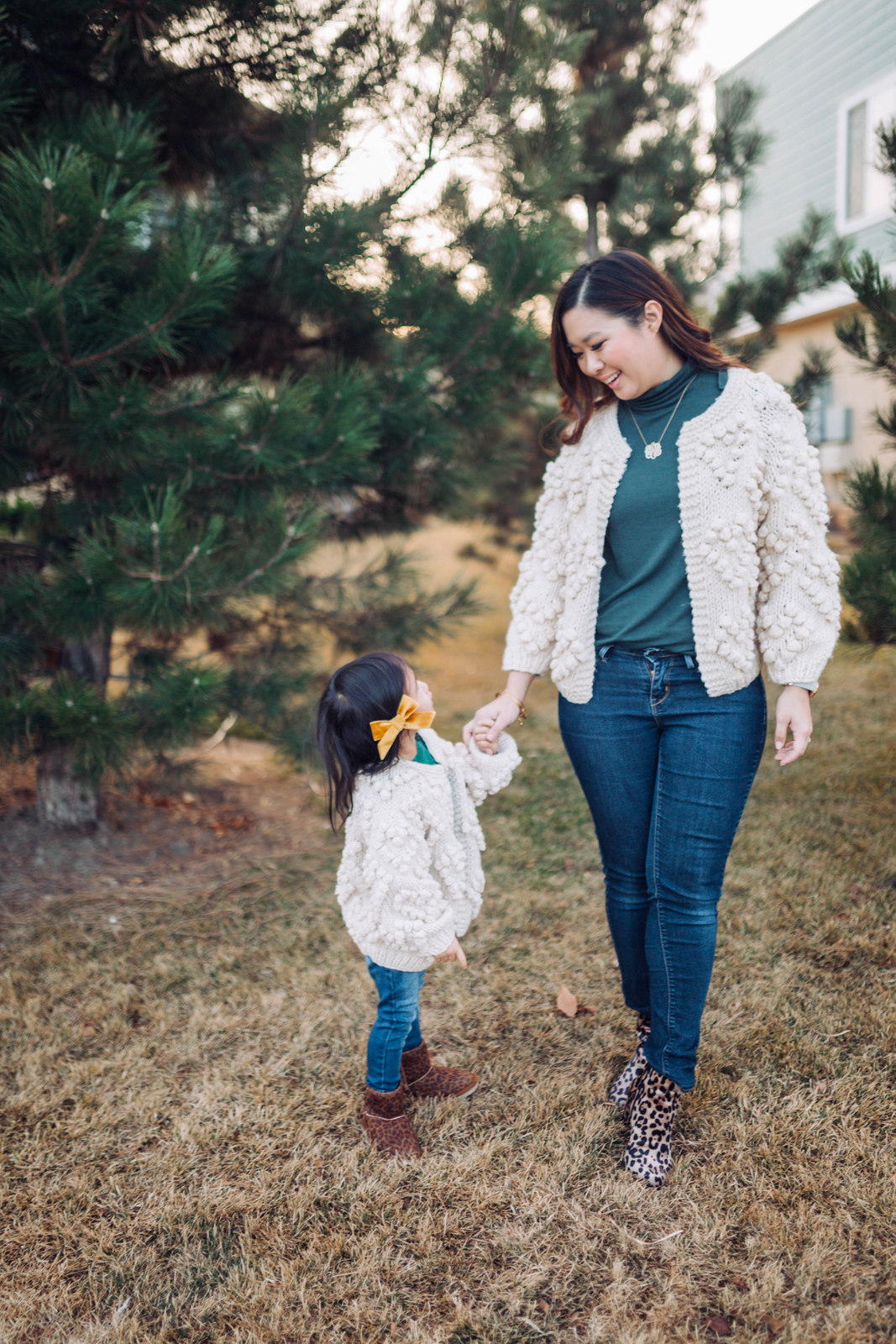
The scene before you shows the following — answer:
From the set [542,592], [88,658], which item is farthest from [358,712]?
[88,658]

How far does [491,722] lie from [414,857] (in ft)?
1.11

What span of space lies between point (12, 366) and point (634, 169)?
3.72m

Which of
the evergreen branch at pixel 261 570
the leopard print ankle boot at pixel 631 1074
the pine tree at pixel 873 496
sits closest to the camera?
the leopard print ankle boot at pixel 631 1074

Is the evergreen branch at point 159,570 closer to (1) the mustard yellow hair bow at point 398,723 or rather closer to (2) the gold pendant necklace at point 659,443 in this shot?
(1) the mustard yellow hair bow at point 398,723

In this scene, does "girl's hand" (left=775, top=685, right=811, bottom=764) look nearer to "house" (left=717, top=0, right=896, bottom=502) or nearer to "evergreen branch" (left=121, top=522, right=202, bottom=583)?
"evergreen branch" (left=121, top=522, right=202, bottom=583)

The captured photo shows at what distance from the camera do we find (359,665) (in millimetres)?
1742

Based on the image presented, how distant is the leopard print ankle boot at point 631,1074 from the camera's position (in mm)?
1907

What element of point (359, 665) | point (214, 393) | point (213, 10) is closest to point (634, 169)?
point (213, 10)

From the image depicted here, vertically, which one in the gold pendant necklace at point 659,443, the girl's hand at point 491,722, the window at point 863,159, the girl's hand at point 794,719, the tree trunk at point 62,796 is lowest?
the tree trunk at point 62,796

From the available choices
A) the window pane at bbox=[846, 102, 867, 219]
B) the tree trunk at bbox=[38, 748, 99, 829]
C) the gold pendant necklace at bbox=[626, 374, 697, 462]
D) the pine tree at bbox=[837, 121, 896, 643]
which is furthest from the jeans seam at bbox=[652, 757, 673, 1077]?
the window pane at bbox=[846, 102, 867, 219]

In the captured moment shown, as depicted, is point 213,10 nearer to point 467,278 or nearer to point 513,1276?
point 467,278

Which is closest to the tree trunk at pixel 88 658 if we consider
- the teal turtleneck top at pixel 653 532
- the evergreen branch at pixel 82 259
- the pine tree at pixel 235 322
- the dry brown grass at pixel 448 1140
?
the pine tree at pixel 235 322

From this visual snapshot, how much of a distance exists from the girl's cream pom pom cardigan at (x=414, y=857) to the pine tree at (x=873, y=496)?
1.71 metres

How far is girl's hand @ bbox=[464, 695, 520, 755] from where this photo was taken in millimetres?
1824
